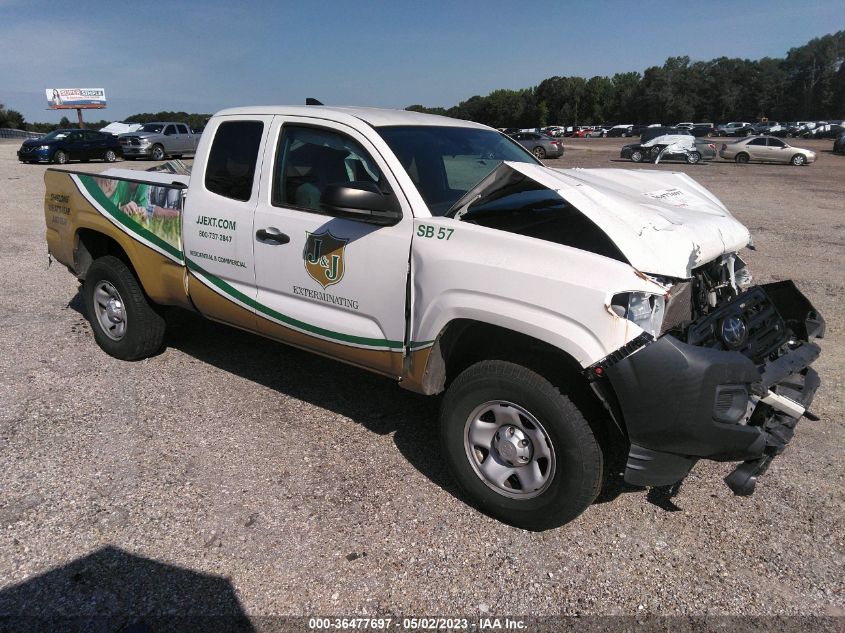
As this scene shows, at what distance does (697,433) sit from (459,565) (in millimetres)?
1224

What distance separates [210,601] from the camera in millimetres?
2684

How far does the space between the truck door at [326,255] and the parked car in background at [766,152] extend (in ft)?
110

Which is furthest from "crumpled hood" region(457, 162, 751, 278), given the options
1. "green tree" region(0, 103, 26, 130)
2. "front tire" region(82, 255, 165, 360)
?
"green tree" region(0, 103, 26, 130)

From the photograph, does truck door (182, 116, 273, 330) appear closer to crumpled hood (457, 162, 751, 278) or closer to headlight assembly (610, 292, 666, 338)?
crumpled hood (457, 162, 751, 278)

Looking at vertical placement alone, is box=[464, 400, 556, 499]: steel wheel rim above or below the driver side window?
below

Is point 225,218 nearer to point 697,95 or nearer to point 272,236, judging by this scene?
point 272,236

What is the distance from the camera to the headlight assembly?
2631 millimetres

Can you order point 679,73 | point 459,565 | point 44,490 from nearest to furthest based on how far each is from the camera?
point 459,565 → point 44,490 → point 679,73

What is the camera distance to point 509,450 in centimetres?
307

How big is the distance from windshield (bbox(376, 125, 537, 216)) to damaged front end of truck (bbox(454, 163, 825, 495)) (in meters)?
0.31

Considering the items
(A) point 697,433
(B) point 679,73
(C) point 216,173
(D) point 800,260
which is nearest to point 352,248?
(C) point 216,173

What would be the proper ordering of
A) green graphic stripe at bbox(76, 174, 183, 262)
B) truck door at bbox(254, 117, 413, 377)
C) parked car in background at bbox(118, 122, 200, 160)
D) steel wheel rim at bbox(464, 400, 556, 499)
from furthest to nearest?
parked car in background at bbox(118, 122, 200, 160), green graphic stripe at bbox(76, 174, 183, 262), truck door at bbox(254, 117, 413, 377), steel wheel rim at bbox(464, 400, 556, 499)

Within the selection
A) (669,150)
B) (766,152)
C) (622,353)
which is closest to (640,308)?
(622,353)

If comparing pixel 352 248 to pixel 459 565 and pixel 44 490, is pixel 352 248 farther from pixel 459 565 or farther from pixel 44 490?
pixel 44 490
